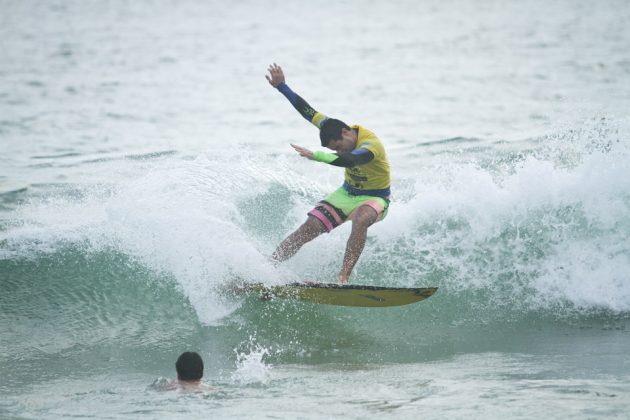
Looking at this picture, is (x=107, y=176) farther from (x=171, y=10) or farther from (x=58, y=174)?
(x=171, y=10)

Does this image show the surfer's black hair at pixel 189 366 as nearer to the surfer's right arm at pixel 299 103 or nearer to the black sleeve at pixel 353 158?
the black sleeve at pixel 353 158

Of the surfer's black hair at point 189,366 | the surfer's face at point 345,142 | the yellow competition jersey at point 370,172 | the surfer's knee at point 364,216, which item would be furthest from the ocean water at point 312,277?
the surfer's face at point 345,142

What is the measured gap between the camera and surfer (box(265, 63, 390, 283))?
324 inches

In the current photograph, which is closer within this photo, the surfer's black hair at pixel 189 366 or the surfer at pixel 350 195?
the surfer's black hair at pixel 189 366

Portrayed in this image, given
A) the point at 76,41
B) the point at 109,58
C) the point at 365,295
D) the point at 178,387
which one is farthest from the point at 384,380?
the point at 76,41

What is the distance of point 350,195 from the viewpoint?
867cm

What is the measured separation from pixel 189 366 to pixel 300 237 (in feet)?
7.80

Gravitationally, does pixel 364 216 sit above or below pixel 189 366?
above

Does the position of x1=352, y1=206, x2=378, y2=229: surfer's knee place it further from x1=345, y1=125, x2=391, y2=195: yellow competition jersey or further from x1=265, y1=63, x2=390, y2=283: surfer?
x1=345, y1=125, x2=391, y2=195: yellow competition jersey

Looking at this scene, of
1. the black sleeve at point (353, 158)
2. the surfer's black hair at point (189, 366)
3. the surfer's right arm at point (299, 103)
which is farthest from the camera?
the surfer's right arm at point (299, 103)

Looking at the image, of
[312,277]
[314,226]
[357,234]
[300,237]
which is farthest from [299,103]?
[312,277]

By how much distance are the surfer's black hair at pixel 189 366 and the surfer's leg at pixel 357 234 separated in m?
2.21

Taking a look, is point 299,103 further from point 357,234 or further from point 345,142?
point 357,234

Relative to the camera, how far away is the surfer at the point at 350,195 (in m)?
8.24
